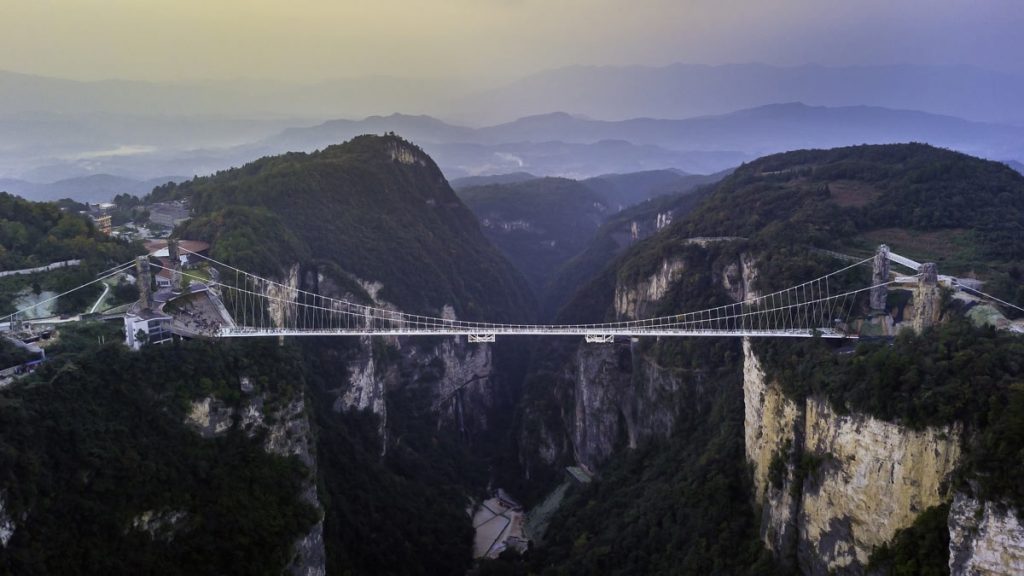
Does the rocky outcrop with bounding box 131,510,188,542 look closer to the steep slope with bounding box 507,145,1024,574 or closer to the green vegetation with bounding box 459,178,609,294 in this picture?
the steep slope with bounding box 507,145,1024,574

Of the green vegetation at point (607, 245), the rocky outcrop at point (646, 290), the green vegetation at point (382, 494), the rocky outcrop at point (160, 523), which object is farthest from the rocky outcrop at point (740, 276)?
the green vegetation at point (607, 245)

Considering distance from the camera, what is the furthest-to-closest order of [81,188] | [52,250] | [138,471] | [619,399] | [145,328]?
1. [81,188]
2. [619,399]
3. [52,250]
4. [145,328]
5. [138,471]

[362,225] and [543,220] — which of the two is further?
[543,220]

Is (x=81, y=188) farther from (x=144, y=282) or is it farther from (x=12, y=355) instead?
(x=12, y=355)

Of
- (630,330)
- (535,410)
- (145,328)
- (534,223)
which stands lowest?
(535,410)

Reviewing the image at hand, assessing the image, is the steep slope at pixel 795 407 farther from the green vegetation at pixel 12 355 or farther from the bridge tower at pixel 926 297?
the green vegetation at pixel 12 355

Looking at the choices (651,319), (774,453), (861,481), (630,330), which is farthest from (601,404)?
(861,481)

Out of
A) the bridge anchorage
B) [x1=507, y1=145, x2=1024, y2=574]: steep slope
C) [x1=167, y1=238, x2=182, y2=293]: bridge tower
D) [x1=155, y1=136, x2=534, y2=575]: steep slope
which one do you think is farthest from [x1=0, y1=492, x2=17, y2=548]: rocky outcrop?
[x1=507, y1=145, x2=1024, y2=574]: steep slope
